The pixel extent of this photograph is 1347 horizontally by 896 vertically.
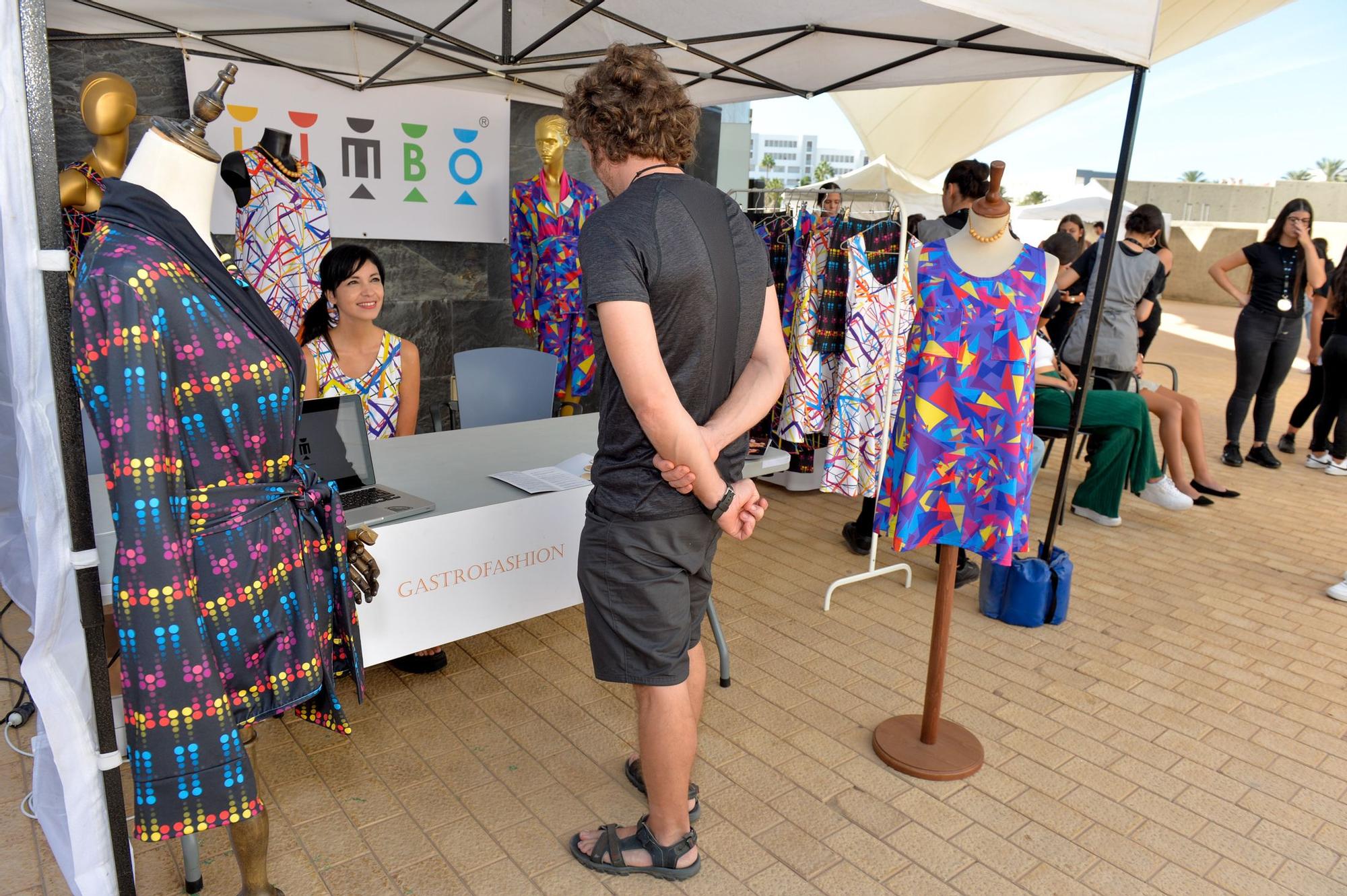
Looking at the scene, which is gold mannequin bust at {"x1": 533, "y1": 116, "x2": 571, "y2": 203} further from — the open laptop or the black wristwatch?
the black wristwatch

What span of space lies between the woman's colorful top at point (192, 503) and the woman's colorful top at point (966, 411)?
1619 mm

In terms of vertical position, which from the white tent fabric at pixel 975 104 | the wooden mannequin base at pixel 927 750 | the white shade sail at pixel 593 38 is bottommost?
the wooden mannequin base at pixel 927 750

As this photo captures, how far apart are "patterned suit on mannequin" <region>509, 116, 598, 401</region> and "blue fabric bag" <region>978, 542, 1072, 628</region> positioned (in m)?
2.56

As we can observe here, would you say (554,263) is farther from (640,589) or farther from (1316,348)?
(1316,348)

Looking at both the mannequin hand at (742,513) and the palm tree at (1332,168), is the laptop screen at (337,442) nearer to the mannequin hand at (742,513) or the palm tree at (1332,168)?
the mannequin hand at (742,513)

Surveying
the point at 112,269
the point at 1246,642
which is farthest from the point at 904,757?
the point at 112,269

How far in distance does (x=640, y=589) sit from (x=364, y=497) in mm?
943

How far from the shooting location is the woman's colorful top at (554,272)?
491cm

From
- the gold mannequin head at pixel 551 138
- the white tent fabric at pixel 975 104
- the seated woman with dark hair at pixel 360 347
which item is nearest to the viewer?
the seated woman with dark hair at pixel 360 347

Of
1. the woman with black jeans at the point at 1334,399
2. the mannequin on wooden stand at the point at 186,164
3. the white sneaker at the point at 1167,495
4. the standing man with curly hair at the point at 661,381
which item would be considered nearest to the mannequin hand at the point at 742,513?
the standing man with curly hair at the point at 661,381

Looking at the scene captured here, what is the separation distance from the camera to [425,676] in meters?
2.89

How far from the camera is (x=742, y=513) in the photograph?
177 centimetres

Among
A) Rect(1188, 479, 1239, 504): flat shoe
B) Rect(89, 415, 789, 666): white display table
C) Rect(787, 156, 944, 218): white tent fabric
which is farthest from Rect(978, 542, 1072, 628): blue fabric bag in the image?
Rect(787, 156, 944, 218): white tent fabric

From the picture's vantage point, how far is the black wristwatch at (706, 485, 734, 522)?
1.73m
